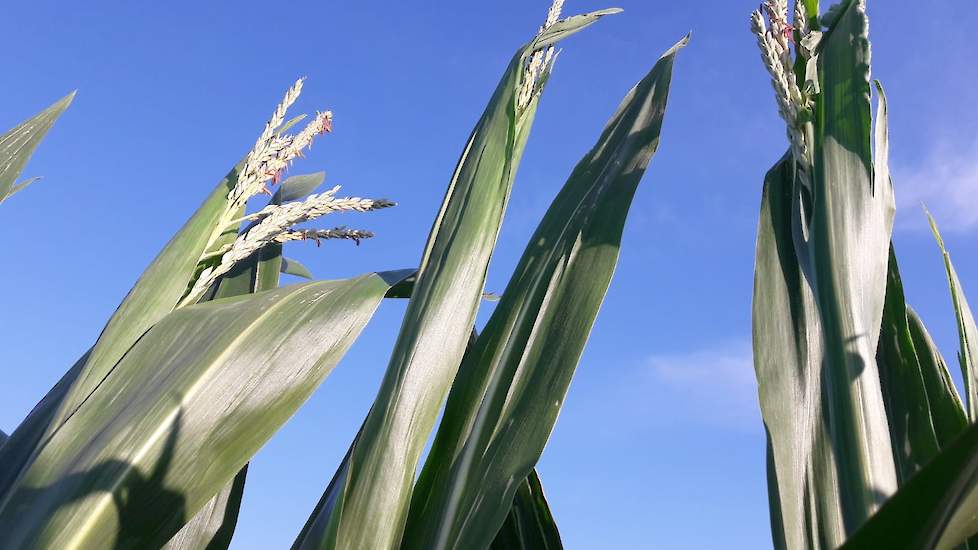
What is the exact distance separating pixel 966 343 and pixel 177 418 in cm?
93

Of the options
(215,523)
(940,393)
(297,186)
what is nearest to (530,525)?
(215,523)

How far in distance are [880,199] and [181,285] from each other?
0.86 m

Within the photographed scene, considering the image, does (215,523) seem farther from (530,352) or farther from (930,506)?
(930,506)

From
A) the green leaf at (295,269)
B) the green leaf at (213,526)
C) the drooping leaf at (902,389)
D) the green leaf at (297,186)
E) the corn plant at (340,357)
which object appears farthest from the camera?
the green leaf at (295,269)

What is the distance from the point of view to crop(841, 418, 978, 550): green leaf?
1.29ft

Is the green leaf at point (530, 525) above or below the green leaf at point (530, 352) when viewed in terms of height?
below

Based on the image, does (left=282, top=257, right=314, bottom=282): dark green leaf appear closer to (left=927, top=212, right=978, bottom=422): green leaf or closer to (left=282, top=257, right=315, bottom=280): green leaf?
(left=282, top=257, right=315, bottom=280): green leaf

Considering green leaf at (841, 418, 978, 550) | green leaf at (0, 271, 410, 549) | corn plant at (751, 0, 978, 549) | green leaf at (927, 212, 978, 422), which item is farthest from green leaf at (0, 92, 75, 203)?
green leaf at (927, 212, 978, 422)

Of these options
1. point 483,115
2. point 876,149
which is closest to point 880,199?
point 876,149

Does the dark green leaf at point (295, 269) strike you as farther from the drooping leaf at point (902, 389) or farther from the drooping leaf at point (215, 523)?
the drooping leaf at point (902, 389)

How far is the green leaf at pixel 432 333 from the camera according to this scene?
777 mm

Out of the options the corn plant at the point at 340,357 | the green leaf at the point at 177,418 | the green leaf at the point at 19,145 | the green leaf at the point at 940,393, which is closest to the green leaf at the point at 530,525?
the corn plant at the point at 340,357

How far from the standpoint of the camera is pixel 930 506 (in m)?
0.41

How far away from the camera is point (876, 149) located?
0.80 metres
